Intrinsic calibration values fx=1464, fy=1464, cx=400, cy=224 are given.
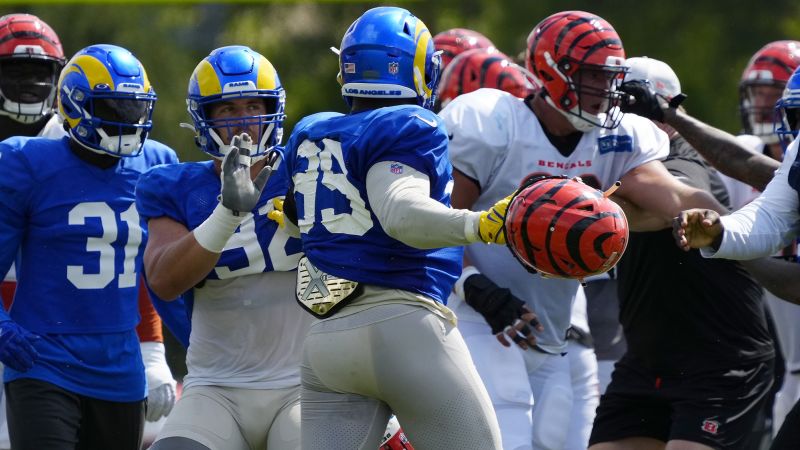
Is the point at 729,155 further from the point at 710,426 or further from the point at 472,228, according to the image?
the point at 472,228

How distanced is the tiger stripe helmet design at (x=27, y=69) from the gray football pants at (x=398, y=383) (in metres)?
2.61

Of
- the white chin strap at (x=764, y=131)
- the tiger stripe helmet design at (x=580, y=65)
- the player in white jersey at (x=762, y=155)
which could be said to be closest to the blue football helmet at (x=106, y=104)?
the tiger stripe helmet design at (x=580, y=65)

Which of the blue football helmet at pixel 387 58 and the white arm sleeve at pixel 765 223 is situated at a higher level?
the blue football helmet at pixel 387 58

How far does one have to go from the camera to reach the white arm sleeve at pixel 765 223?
4348 mm

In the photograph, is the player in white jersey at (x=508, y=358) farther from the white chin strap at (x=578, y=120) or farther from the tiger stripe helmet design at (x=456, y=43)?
the tiger stripe helmet design at (x=456, y=43)

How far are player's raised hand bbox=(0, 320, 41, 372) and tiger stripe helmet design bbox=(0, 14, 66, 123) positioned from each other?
4.95 ft

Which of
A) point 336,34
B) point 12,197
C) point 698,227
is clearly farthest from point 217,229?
point 336,34

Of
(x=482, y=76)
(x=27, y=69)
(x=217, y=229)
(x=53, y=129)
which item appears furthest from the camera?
(x=482, y=76)

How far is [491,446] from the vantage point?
3.89m

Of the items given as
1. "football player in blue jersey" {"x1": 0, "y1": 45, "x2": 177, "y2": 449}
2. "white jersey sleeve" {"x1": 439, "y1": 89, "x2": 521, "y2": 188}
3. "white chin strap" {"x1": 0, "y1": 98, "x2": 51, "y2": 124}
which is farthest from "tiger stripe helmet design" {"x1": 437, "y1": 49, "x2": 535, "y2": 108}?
"football player in blue jersey" {"x1": 0, "y1": 45, "x2": 177, "y2": 449}

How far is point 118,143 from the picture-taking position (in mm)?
5125

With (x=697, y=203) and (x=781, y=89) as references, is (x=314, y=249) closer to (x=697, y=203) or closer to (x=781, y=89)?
(x=697, y=203)

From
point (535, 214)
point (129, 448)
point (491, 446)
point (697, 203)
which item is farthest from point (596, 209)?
point (129, 448)

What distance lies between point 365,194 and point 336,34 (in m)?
16.1
